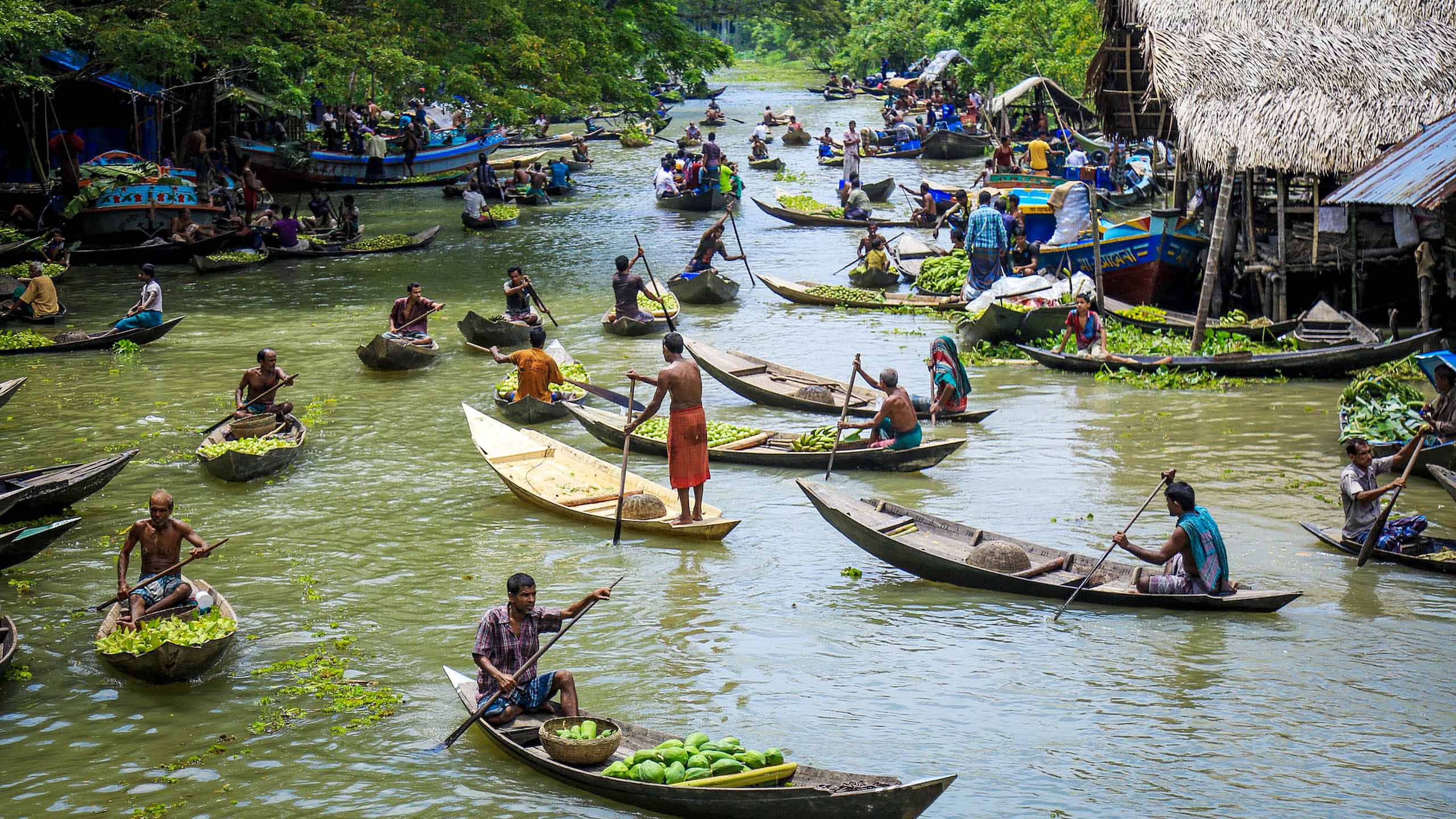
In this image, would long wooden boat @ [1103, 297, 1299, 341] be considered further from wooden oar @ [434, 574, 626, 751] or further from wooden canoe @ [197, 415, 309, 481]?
wooden oar @ [434, 574, 626, 751]

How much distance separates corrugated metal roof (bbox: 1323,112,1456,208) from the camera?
44.8 feet

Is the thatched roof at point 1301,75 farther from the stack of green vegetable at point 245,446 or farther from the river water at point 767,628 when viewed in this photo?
the stack of green vegetable at point 245,446

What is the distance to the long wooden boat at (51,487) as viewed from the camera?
11352mm

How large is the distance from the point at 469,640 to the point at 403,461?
195 inches

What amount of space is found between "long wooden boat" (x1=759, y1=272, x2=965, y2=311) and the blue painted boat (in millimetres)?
13677

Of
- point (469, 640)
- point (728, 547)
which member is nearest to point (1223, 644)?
point (728, 547)

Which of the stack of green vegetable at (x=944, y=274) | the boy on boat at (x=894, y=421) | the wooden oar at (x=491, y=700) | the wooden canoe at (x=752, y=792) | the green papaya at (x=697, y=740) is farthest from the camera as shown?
the stack of green vegetable at (x=944, y=274)

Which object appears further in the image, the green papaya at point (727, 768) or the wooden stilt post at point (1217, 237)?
the wooden stilt post at point (1217, 237)

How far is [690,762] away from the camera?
6.80 metres

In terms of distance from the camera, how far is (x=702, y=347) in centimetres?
1703

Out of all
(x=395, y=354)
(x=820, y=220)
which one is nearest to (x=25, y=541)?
(x=395, y=354)

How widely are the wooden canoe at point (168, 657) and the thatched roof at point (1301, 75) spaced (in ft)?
44.0

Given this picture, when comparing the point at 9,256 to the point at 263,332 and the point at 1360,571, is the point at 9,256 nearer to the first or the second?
the point at 263,332

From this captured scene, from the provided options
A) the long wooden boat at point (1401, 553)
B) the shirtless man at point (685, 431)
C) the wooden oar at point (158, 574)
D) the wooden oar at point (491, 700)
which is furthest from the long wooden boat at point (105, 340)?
the long wooden boat at point (1401, 553)
